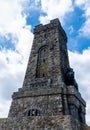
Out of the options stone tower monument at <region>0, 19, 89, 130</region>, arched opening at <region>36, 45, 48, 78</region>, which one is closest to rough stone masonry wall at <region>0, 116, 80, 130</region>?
stone tower monument at <region>0, 19, 89, 130</region>

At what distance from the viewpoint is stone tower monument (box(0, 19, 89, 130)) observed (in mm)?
17609

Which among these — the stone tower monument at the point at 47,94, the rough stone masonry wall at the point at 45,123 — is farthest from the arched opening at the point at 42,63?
the rough stone masonry wall at the point at 45,123

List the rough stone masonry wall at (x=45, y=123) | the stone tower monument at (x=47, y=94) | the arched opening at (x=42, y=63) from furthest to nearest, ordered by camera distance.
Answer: the arched opening at (x=42, y=63)
the stone tower monument at (x=47, y=94)
the rough stone masonry wall at (x=45, y=123)

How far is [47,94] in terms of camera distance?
69.2ft

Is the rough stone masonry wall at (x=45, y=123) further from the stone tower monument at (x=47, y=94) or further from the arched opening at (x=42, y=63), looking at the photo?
the arched opening at (x=42, y=63)

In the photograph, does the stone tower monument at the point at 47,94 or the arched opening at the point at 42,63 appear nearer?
the stone tower monument at the point at 47,94

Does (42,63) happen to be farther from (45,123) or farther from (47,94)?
(45,123)

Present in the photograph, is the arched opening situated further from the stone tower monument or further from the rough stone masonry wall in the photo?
the rough stone masonry wall

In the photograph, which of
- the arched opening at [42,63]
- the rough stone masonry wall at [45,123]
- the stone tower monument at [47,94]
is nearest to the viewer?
the rough stone masonry wall at [45,123]

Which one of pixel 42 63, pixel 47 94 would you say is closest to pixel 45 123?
pixel 47 94

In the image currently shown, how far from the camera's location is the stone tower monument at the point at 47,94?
57.8 ft

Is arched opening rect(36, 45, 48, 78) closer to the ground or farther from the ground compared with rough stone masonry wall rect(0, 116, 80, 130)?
farther from the ground

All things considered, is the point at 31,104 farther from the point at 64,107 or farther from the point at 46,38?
the point at 46,38

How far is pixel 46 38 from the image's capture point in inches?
1097
